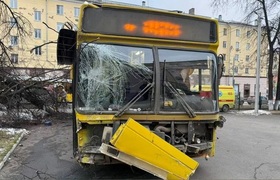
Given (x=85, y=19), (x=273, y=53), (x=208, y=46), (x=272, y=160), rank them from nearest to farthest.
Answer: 1. (x=85, y=19)
2. (x=208, y=46)
3. (x=272, y=160)
4. (x=273, y=53)

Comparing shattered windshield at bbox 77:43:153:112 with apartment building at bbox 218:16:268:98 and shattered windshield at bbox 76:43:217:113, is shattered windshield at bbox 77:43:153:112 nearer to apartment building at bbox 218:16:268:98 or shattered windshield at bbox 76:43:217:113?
shattered windshield at bbox 76:43:217:113

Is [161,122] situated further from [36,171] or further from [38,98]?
[38,98]

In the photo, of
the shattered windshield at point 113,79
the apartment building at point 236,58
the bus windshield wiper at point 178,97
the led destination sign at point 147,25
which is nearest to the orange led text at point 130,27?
the led destination sign at point 147,25

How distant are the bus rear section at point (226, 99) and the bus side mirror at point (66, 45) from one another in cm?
2128

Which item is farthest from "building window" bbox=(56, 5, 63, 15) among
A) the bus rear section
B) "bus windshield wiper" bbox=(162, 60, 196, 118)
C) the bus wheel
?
"bus windshield wiper" bbox=(162, 60, 196, 118)

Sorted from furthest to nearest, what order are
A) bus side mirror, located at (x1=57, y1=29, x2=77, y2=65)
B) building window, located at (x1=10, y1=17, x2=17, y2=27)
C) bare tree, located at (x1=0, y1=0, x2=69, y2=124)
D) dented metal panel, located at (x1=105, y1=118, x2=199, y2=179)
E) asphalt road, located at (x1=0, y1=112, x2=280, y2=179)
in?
building window, located at (x1=10, y1=17, x2=17, y2=27)
bare tree, located at (x1=0, y1=0, x2=69, y2=124)
asphalt road, located at (x1=0, y1=112, x2=280, y2=179)
bus side mirror, located at (x1=57, y1=29, x2=77, y2=65)
dented metal panel, located at (x1=105, y1=118, x2=199, y2=179)

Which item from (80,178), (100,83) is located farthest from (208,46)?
(80,178)

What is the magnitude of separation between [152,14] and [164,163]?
2436 millimetres

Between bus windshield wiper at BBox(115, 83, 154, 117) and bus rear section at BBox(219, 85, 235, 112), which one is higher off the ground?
bus windshield wiper at BBox(115, 83, 154, 117)

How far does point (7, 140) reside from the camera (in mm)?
8320

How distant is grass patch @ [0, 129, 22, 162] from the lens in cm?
703

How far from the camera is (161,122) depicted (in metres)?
4.55

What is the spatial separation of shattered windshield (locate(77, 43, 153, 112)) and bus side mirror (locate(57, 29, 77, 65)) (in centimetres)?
46

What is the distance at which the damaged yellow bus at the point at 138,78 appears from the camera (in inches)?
172
